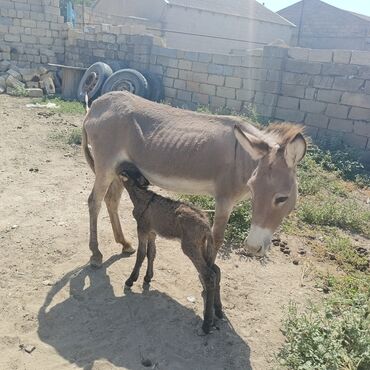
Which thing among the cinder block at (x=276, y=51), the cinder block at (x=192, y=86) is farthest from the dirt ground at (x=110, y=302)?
the cinder block at (x=192, y=86)

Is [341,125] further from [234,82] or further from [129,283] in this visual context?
[129,283]

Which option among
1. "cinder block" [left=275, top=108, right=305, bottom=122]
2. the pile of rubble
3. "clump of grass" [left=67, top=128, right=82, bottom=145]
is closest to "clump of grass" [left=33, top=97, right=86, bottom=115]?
the pile of rubble

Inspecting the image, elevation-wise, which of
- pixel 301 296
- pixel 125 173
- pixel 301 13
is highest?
pixel 301 13

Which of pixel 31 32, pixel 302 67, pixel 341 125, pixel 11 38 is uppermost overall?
pixel 31 32

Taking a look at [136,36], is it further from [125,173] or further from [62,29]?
[125,173]

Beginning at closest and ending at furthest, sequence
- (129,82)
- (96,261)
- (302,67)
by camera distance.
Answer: (96,261) < (302,67) < (129,82)

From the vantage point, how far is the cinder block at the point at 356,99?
8156 millimetres

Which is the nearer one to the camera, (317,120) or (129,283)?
(129,283)

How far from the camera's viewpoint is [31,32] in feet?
47.7

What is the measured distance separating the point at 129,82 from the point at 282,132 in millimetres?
8853

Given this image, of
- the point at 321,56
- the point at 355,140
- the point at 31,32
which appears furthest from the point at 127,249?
the point at 31,32

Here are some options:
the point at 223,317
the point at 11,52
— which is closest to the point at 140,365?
the point at 223,317

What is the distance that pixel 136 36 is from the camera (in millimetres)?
12602

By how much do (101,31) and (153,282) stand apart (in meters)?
12.1
